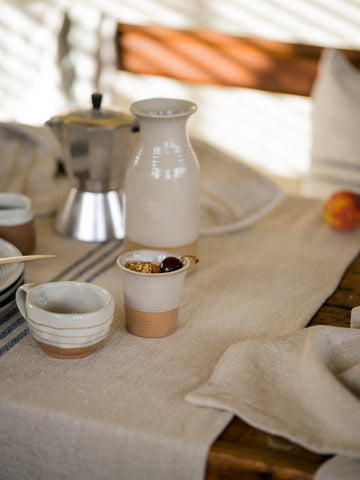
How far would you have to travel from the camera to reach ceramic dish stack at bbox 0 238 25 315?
73cm

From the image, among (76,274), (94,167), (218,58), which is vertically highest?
(218,58)

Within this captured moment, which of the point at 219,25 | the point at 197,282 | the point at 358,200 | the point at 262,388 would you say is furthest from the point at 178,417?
the point at 219,25

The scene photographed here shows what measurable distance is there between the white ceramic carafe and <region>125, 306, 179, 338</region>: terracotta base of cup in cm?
16

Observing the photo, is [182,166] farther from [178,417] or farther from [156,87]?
[156,87]

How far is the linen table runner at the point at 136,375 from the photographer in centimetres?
57

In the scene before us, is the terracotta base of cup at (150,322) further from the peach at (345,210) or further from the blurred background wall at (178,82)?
the blurred background wall at (178,82)

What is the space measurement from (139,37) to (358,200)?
0.97 metres

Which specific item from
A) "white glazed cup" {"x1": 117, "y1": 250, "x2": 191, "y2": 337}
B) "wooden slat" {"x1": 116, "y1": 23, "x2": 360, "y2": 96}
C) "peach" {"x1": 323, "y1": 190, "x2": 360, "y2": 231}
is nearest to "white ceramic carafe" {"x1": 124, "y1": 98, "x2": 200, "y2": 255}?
"white glazed cup" {"x1": 117, "y1": 250, "x2": 191, "y2": 337}

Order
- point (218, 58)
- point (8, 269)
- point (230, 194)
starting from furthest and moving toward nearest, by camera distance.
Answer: point (218, 58), point (230, 194), point (8, 269)

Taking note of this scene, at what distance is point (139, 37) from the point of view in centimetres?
179

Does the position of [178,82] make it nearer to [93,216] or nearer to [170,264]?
[93,216]

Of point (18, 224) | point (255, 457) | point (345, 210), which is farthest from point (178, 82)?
point (255, 457)

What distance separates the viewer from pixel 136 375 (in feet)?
2.16

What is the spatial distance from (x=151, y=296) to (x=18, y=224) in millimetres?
309
